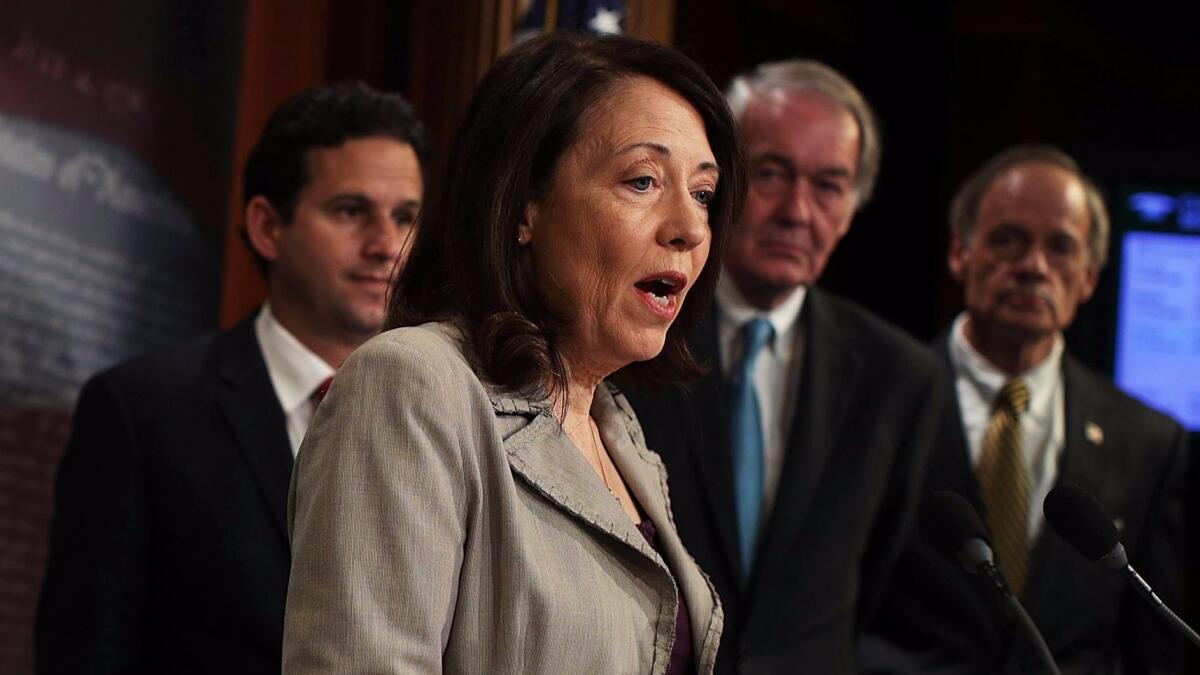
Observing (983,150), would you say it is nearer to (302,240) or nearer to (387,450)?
(302,240)

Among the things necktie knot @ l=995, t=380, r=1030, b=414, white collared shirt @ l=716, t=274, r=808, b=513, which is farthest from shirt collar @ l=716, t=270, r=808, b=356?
necktie knot @ l=995, t=380, r=1030, b=414

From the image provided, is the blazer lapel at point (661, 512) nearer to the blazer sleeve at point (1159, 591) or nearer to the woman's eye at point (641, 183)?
the woman's eye at point (641, 183)

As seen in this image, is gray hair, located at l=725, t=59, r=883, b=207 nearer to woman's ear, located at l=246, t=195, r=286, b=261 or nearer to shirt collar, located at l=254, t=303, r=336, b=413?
woman's ear, located at l=246, t=195, r=286, b=261

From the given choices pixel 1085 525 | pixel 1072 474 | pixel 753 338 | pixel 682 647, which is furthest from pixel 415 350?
pixel 1072 474

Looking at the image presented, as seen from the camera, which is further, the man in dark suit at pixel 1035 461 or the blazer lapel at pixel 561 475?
the man in dark suit at pixel 1035 461

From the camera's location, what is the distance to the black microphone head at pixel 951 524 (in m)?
2.17

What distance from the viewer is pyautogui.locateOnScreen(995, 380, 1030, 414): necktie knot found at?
3.75 metres

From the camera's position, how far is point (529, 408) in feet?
5.77

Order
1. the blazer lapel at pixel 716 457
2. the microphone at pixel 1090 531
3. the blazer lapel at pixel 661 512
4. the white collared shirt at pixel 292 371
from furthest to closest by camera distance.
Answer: the blazer lapel at pixel 716 457
the white collared shirt at pixel 292 371
the microphone at pixel 1090 531
the blazer lapel at pixel 661 512

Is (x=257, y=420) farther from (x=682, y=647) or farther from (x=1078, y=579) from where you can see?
(x=1078, y=579)

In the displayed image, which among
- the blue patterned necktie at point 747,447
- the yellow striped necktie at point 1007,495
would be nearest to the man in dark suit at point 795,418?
the blue patterned necktie at point 747,447

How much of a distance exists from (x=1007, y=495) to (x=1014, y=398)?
0.83ft

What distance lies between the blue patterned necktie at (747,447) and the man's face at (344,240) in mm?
660

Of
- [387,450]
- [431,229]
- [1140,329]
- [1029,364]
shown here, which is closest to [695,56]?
[431,229]
